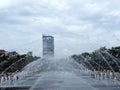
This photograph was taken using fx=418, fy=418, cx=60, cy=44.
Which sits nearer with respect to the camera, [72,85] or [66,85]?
[66,85]

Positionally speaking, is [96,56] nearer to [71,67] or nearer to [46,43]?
[71,67]

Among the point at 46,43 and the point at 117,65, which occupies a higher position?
the point at 46,43

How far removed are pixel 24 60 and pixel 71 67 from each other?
1965 centimetres

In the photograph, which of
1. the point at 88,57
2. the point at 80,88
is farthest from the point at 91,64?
the point at 80,88

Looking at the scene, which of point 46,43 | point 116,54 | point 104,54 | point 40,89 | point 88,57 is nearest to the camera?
point 40,89

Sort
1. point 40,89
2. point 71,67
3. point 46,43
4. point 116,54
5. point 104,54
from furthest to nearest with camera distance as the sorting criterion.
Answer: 1. point 46,43
2. point 116,54
3. point 104,54
4. point 71,67
5. point 40,89

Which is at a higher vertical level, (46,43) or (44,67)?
(46,43)

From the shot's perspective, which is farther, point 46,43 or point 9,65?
point 46,43

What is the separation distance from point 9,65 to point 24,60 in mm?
3355

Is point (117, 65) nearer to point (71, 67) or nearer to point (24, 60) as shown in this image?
point (71, 67)

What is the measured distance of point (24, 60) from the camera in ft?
228

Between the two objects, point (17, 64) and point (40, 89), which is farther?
point (17, 64)

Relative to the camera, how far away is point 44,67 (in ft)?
173

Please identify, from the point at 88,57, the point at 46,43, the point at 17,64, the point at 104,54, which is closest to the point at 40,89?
the point at 104,54
